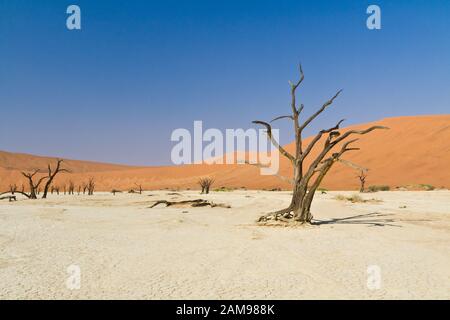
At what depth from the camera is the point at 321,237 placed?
8961 millimetres

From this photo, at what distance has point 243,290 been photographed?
15.0 feet

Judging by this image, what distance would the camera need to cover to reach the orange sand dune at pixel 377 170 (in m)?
51.0

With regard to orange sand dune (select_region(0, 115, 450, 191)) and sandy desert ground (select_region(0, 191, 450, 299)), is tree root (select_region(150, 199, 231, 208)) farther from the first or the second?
orange sand dune (select_region(0, 115, 450, 191))

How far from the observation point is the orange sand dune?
51.0 metres

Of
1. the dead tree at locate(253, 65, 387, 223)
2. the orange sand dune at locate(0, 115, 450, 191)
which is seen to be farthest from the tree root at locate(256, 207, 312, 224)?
the orange sand dune at locate(0, 115, 450, 191)

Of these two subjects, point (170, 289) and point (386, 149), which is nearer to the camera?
point (170, 289)

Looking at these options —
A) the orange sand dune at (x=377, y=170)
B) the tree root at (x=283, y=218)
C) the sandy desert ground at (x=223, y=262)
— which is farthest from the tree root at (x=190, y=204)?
the orange sand dune at (x=377, y=170)

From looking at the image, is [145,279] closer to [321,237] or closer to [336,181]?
[321,237]

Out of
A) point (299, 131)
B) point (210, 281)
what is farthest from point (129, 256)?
point (299, 131)

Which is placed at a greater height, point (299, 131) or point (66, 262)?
point (299, 131)

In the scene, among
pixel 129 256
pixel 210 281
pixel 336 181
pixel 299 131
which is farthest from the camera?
pixel 336 181

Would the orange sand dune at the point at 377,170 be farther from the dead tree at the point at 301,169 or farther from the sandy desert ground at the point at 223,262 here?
the sandy desert ground at the point at 223,262
